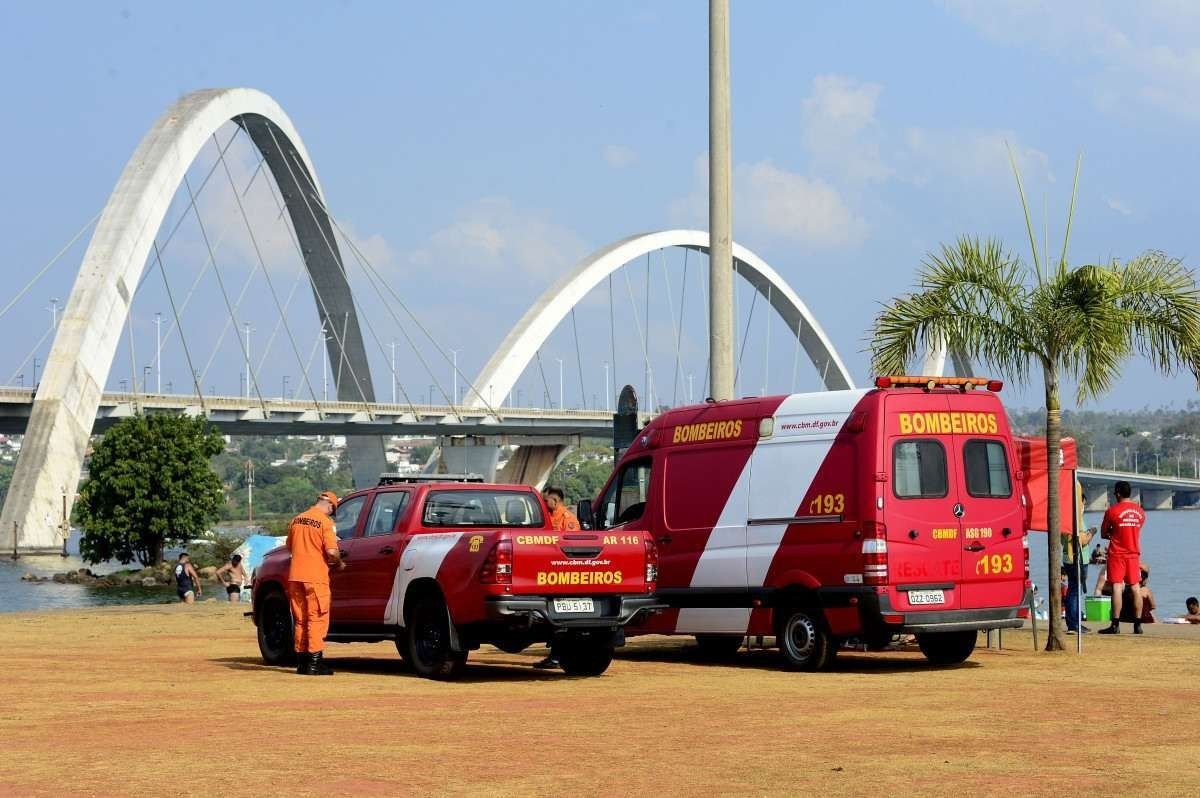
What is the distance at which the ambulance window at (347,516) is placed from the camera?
16.1 metres

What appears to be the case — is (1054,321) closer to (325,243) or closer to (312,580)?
(312,580)

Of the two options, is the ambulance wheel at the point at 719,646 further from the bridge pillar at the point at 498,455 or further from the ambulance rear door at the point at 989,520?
the bridge pillar at the point at 498,455

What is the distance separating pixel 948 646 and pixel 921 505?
1.85 meters

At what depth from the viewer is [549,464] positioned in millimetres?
103875

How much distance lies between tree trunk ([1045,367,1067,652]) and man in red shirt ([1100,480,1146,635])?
1173mm

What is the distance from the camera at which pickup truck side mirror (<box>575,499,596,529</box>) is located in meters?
17.4

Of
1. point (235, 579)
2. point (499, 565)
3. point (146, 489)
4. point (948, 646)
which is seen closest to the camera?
point (499, 565)

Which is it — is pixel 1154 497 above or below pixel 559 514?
above

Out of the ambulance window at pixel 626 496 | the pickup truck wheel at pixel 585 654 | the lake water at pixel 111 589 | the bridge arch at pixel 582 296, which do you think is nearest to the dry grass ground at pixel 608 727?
the pickup truck wheel at pixel 585 654

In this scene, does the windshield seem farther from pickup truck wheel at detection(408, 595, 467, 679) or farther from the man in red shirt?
the man in red shirt

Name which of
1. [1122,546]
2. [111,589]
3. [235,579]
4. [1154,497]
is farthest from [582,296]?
[1154,497]

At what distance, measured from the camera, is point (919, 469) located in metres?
15.4

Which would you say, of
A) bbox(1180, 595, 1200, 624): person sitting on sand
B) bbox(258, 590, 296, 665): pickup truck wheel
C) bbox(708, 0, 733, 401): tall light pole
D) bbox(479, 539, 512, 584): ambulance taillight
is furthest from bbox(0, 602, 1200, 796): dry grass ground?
bbox(1180, 595, 1200, 624): person sitting on sand

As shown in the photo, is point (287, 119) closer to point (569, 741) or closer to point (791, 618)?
point (791, 618)
